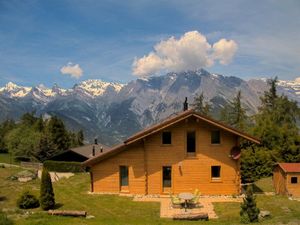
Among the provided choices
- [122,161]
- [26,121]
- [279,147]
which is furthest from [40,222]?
[26,121]

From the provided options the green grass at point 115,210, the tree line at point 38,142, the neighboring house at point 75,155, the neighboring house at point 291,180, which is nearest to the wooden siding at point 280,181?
the neighboring house at point 291,180

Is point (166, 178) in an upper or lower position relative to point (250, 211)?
upper

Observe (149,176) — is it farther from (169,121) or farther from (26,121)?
(26,121)

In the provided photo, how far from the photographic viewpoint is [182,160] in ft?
111

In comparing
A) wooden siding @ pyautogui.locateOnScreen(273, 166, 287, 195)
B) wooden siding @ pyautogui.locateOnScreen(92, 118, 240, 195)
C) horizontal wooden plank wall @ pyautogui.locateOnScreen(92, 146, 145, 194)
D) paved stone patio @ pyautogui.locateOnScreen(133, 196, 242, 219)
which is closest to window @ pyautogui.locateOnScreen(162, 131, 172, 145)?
wooden siding @ pyautogui.locateOnScreen(92, 118, 240, 195)

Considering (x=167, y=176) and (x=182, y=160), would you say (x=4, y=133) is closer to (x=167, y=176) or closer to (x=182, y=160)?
(x=167, y=176)

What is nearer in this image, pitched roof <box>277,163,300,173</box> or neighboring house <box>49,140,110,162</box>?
pitched roof <box>277,163,300,173</box>

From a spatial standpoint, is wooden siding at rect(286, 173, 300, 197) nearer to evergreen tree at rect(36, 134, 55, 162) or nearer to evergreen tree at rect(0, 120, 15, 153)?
evergreen tree at rect(36, 134, 55, 162)

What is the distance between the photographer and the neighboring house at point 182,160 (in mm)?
33750

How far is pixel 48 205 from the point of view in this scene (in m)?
28.6

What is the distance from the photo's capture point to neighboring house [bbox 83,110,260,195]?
33.8 meters

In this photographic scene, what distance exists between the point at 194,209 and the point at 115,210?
5409 mm

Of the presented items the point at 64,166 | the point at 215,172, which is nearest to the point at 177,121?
the point at 215,172

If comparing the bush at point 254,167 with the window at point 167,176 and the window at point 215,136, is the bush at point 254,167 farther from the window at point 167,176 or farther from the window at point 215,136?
the window at point 167,176
